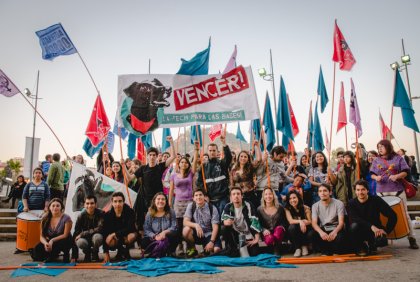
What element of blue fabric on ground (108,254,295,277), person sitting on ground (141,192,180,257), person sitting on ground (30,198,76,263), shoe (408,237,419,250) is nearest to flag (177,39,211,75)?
person sitting on ground (141,192,180,257)

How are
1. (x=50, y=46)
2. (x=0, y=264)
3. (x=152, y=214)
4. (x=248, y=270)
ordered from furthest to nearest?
(x=50, y=46) → (x=152, y=214) → (x=0, y=264) → (x=248, y=270)

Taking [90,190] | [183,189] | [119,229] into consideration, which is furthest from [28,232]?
[183,189]

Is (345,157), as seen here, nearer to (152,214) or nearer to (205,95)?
(205,95)

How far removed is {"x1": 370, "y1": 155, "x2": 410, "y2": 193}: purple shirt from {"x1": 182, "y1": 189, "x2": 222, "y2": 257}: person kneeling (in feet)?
10.8

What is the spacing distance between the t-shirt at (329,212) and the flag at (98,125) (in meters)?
6.36

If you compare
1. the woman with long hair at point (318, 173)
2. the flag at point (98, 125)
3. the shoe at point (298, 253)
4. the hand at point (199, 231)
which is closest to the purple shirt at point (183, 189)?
the hand at point (199, 231)

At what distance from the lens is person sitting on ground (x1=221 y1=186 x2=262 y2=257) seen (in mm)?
5656

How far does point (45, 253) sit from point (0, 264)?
0.74 meters

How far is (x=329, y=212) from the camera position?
5672 mm

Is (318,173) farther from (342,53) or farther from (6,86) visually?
(6,86)

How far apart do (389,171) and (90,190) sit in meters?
6.52

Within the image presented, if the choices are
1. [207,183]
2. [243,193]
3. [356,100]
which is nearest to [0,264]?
[207,183]

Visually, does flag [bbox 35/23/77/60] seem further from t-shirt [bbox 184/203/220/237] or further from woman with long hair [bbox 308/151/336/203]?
woman with long hair [bbox 308/151/336/203]

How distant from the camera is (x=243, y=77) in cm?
685
